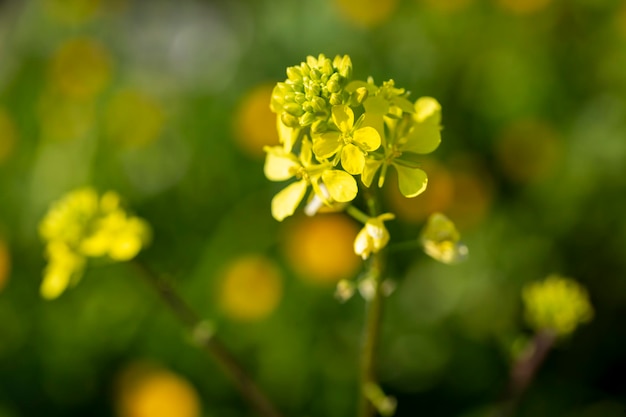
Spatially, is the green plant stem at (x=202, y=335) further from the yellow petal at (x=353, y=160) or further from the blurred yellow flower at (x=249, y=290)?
the blurred yellow flower at (x=249, y=290)

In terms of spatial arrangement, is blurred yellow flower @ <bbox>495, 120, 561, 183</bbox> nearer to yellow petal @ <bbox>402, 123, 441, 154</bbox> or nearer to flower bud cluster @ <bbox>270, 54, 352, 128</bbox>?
yellow petal @ <bbox>402, 123, 441, 154</bbox>

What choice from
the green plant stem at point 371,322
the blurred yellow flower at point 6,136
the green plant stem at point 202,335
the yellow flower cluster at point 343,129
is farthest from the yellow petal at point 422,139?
the blurred yellow flower at point 6,136

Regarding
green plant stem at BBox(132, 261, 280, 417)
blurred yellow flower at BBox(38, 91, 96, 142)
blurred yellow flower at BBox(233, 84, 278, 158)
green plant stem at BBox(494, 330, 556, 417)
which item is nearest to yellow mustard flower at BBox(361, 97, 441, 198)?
green plant stem at BBox(132, 261, 280, 417)

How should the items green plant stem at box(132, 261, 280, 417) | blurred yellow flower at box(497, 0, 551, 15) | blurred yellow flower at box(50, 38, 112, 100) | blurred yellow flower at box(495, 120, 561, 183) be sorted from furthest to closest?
blurred yellow flower at box(50, 38, 112, 100) < blurred yellow flower at box(497, 0, 551, 15) < blurred yellow flower at box(495, 120, 561, 183) < green plant stem at box(132, 261, 280, 417)

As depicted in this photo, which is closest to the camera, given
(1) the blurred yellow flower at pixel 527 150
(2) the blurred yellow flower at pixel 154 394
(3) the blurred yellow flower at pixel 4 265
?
(2) the blurred yellow flower at pixel 154 394

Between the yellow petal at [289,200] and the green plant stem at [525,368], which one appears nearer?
the yellow petal at [289,200]

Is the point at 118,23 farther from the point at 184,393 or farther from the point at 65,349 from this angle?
the point at 184,393

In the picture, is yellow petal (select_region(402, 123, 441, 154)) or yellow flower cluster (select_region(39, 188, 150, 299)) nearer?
yellow petal (select_region(402, 123, 441, 154))
